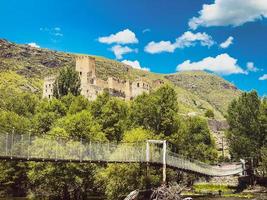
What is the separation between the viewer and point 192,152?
177 feet

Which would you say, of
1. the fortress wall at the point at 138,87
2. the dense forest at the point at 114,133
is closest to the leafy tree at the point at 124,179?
the dense forest at the point at 114,133

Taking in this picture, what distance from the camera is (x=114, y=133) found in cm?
4541

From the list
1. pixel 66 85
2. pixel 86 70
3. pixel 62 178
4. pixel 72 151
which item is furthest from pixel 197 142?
pixel 86 70

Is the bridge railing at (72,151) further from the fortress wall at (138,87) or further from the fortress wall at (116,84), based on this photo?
the fortress wall at (138,87)

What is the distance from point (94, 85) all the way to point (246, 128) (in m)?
64.2

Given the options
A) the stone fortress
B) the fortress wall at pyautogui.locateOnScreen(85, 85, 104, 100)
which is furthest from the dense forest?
the stone fortress

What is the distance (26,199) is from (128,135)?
9812 mm

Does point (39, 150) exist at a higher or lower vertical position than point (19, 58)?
lower

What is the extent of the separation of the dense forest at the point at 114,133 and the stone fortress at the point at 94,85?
4403 centimetres

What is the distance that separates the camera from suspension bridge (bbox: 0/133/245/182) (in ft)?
67.7

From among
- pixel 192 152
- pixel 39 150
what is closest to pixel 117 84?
pixel 192 152

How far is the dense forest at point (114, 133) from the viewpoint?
32.2m

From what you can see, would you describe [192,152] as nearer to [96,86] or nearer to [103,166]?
[103,166]

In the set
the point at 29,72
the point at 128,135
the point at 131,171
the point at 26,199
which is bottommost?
the point at 26,199
